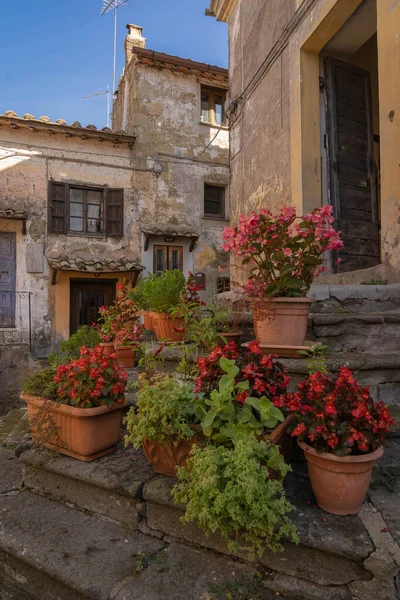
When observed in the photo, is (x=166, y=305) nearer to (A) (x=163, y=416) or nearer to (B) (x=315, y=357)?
(B) (x=315, y=357)

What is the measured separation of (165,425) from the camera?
179 cm

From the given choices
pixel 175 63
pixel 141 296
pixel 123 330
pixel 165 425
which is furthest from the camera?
pixel 175 63

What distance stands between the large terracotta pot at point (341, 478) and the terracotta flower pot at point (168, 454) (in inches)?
22.3

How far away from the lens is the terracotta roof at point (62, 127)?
→ 9.82 m

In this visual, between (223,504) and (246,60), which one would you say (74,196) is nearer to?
(246,60)

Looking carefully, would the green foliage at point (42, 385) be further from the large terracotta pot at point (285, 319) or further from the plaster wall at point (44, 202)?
the plaster wall at point (44, 202)

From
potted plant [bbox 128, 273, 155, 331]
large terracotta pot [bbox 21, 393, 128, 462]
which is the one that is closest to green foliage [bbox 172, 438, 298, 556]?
large terracotta pot [bbox 21, 393, 128, 462]

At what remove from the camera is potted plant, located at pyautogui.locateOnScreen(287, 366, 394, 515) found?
1.55 m

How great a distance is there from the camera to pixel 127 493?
6.07 feet

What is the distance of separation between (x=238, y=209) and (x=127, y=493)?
531 cm

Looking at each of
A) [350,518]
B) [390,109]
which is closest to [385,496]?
[350,518]

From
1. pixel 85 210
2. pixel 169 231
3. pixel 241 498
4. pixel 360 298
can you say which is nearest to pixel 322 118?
pixel 360 298

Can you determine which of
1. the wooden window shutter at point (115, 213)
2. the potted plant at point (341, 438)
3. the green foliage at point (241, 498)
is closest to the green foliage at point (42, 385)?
the green foliage at point (241, 498)

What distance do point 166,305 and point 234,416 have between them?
2.29 m
